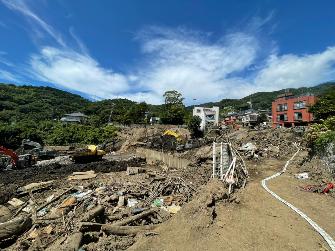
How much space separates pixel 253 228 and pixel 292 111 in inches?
2234

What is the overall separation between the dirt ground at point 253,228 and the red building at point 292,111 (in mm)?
46786

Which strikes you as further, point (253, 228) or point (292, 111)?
point (292, 111)

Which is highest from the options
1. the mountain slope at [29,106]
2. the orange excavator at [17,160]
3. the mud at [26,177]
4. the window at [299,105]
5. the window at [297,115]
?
the mountain slope at [29,106]

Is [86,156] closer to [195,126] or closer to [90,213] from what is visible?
[90,213]

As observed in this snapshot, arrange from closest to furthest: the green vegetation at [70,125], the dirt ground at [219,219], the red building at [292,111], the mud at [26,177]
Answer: the dirt ground at [219,219] → the mud at [26,177] → the green vegetation at [70,125] → the red building at [292,111]

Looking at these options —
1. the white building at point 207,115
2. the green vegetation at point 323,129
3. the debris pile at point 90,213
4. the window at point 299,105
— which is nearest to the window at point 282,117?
the window at point 299,105

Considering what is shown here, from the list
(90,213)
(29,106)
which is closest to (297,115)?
(90,213)

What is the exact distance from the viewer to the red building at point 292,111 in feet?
194

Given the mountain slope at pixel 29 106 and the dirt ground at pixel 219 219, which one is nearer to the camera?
the dirt ground at pixel 219 219

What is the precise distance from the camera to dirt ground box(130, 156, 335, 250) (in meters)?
9.25

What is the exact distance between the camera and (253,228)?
11.1 meters

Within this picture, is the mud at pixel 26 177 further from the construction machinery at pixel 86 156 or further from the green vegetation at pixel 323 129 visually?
the green vegetation at pixel 323 129

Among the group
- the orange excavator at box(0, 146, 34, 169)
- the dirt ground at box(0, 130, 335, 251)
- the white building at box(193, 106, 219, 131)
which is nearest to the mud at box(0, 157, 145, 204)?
the dirt ground at box(0, 130, 335, 251)

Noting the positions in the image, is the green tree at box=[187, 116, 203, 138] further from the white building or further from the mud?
the mud
